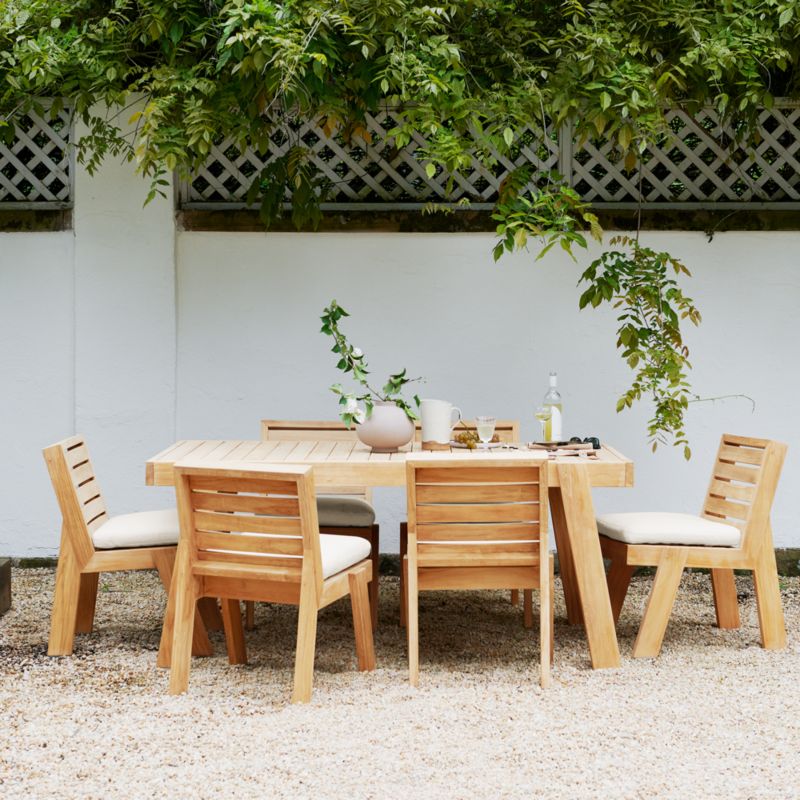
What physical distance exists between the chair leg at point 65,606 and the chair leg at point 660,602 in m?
2.02

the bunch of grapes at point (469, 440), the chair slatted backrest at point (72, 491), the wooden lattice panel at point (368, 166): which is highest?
the wooden lattice panel at point (368, 166)

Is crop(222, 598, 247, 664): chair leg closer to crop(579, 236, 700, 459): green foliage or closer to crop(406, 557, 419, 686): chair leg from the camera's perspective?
crop(406, 557, 419, 686): chair leg

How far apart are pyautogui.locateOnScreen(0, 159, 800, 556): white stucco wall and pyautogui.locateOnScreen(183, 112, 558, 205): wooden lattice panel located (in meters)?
0.24

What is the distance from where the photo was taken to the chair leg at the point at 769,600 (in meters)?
3.81

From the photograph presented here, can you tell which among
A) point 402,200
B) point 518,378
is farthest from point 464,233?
point 518,378

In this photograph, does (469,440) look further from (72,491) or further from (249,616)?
(72,491)

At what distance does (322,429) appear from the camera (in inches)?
183

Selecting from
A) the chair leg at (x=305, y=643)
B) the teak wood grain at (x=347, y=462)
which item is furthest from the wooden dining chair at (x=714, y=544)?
the chair leg at (x=305, y=643)

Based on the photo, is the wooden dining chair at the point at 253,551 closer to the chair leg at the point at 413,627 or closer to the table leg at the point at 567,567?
the chair leg at the point at 413,627

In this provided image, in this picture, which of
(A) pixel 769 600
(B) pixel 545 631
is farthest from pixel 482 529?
(A) pixel 769 600

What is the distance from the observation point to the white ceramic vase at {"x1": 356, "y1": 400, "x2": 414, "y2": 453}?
3902 millimetres

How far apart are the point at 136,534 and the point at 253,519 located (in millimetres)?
685

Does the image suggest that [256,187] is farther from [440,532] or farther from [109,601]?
[440,532]

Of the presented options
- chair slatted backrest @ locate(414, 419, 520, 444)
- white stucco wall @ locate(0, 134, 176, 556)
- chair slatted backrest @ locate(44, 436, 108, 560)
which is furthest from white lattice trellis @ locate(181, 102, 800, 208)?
chair slatted backrest @ locate(44, 436, 108, 560)
